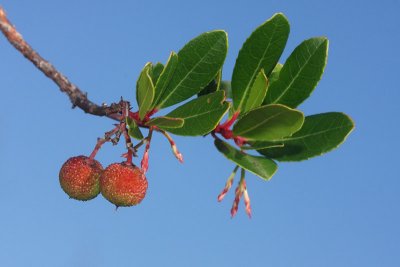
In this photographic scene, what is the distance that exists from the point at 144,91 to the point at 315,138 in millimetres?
818

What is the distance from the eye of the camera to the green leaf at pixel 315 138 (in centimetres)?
248

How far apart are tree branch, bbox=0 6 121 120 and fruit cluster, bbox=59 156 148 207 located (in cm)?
44

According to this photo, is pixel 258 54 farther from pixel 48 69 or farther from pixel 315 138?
pixel 48 69

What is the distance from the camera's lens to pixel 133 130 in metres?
2.33

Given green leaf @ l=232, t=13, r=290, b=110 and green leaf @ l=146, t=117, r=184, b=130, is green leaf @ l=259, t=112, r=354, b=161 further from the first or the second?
green leaf @ l=146, t=117, r=184, b=130

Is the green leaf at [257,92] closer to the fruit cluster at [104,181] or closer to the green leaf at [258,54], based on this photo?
the green leaf at [258,54]

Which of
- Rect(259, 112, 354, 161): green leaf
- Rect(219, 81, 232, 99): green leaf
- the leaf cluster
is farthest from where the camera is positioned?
Rect(219, 81, 232, 99): green leaf

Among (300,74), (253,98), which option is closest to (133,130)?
(253,98)

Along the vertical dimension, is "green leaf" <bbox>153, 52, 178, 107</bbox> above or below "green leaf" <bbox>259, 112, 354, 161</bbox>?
below

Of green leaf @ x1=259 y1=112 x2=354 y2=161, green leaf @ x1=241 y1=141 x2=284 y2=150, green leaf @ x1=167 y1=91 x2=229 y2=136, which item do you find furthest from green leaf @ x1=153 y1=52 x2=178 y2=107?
green leaf @ x1=259 y1=112 x2=354 y2=161

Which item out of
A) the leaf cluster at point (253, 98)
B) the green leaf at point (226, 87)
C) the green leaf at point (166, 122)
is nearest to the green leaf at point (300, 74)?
the leaf cluster at point (253, 98)

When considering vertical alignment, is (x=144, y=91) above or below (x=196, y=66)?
below

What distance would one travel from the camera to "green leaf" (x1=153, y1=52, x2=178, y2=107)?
238 centimetres

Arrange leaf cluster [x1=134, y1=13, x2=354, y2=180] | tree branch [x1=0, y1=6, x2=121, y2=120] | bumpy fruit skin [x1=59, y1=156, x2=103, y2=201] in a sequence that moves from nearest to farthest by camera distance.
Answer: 1. tree branch [x1=0, y1=6, x2=121, y2=120]
2. leaf cluster [x1=134, y1=13, x2=354, y2=180]
3. bumpy fruit skin [x1=59, y1=156, x2=103, y2=201]
